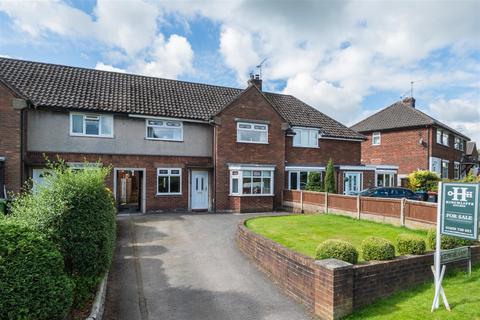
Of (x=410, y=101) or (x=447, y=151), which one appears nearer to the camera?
(x=447, y=151)

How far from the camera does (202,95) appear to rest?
20.8 metres

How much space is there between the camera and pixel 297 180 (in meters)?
21.1

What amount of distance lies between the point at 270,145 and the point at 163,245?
35.9 ft

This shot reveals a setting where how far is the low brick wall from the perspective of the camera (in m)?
5.65

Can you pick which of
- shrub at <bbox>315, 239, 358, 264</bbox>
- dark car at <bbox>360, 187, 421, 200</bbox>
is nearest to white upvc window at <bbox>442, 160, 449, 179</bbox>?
dark car at <bbox>360, 187, 421, 200</bbox>

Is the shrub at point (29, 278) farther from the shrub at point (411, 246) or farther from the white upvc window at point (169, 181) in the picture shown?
the white upvc window at point (169, 181)

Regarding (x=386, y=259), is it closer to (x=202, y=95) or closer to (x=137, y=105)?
(x=137, y=105)

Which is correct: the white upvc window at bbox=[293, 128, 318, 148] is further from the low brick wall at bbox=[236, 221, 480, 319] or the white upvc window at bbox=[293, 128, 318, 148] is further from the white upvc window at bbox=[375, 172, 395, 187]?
the low brick wall at bbox=[236, 221, 480, 319]

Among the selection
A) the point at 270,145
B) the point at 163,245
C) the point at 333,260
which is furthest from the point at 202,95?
the point at 333,260

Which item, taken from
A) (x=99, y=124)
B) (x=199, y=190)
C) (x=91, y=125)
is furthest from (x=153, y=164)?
(x=91, y=125)

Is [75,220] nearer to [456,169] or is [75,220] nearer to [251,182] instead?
[251,182]

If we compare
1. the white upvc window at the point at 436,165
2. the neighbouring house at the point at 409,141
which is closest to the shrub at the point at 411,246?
the neighbouring house at the point at 409,141

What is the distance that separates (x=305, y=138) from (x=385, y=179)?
9.64 m

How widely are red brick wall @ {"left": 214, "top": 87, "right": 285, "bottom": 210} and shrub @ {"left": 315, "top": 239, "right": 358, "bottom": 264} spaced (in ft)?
37.9
